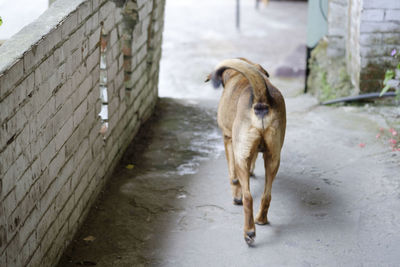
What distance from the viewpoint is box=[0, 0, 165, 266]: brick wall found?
380cm

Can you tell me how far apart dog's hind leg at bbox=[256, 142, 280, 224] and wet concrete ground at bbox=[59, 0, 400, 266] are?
0.13 meters

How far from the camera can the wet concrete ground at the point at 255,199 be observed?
499 centimetres

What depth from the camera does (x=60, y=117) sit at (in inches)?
185

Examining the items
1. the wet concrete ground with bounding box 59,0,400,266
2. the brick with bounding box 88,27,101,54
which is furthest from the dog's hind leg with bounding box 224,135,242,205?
the brick with bounding box 88,27,101,54

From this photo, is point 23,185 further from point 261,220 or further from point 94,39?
point 261,220

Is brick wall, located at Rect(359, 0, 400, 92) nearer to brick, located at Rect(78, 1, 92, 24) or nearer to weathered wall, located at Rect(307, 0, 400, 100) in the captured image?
weathered wall, located at Rect(307, 0, 400, 100)

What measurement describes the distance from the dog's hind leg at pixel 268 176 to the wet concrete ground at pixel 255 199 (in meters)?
0.13

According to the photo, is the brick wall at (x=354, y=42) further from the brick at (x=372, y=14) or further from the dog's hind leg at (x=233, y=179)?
the dog's hind leg at (x=233, y=179)

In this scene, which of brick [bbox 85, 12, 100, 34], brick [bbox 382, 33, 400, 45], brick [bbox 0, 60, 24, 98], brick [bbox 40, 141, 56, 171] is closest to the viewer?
brick [bbox 0, 60, 24, 98]

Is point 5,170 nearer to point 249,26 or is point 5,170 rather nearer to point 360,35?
point 360,35

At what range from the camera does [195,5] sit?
59.0 ft

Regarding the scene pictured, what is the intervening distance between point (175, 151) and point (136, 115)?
783 millimetres

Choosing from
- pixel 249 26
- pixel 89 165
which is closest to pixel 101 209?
pixel 89 165

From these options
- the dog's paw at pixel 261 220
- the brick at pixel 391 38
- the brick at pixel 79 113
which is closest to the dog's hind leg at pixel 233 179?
the dog's paw at pixel 261 220
